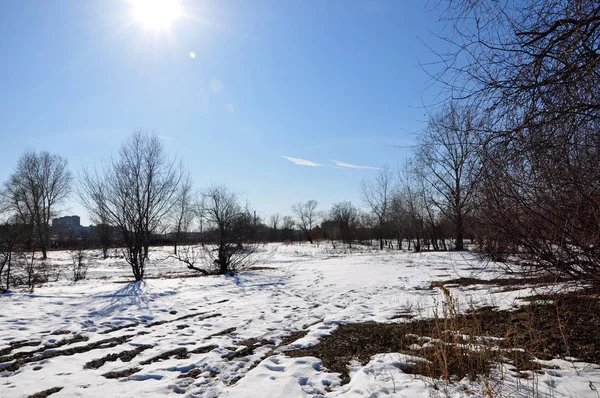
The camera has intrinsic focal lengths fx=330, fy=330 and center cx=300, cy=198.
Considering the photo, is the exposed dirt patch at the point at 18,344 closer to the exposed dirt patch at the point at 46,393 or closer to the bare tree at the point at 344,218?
the exposed dirt patch at the point at 46,393

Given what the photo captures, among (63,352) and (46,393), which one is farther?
(63,352)

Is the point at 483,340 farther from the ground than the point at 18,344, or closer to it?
farther from the ground

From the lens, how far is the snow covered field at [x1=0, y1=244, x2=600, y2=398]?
3080mm

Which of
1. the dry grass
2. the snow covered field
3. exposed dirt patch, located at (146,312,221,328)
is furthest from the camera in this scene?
exposed dirt patch, located at (146,312,221,328)

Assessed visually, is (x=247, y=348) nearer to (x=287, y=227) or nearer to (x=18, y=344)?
(x=18, y=344)

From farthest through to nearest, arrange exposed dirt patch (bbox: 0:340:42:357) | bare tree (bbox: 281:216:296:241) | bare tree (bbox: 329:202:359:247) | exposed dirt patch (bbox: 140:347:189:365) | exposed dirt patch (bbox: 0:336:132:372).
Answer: bare tree (bbox: 281:216:296:241) → bare tree (bbox: 329:202:359:247) → exposed dirt patch (bbox: 0:340:42:357) → exposed dirt patch (bbox: 140:347:189:365) → exposed dirt patch (bbox: 0:336:132:372)

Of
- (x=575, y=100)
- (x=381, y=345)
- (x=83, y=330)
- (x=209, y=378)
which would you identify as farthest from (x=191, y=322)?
(x=575, y=100)

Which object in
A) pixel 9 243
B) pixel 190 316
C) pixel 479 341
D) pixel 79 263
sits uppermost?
pixel 9 243

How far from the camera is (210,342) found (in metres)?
4.72

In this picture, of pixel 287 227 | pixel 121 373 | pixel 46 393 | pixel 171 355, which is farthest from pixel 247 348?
pixel 287 227

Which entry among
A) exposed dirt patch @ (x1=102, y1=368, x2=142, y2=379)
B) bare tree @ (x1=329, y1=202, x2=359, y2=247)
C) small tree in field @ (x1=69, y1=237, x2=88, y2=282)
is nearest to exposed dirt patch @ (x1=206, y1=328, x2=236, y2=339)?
exposed dirt patch @ (x1=102, y1=368, x2=142, y2=379)

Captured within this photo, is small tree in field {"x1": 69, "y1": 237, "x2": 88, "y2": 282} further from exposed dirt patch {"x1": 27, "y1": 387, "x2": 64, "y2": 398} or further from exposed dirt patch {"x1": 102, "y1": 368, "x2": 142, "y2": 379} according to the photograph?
exposed dirt patch {"x1": 27, "y1": 387, "x2": 64, "y2": 398}

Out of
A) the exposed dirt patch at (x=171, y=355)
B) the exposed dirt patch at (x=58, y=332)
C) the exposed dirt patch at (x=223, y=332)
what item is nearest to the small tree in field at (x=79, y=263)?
the exposed dirt patch at (x=58, y=332)

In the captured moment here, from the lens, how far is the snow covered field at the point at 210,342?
3.08 metres
